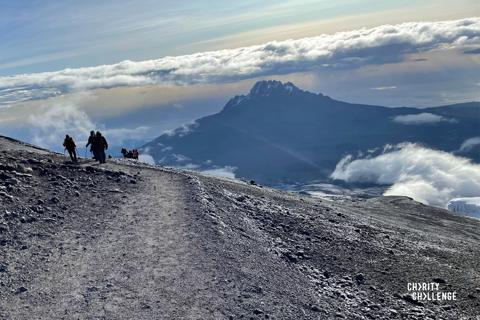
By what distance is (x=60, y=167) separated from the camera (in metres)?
41.0

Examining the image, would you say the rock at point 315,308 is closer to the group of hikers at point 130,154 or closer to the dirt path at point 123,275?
the dirt path at point 123,275

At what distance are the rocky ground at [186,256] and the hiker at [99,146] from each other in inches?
97.0

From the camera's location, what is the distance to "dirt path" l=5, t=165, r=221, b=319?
2208 cm

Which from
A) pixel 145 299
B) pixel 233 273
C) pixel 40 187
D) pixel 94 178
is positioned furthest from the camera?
pixel 94 178

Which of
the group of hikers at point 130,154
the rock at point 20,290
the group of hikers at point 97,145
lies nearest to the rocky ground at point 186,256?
the rock at point 20,290

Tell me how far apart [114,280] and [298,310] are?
32.1ft

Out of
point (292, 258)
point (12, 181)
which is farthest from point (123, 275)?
point (12, 181)

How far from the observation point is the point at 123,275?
24922mm

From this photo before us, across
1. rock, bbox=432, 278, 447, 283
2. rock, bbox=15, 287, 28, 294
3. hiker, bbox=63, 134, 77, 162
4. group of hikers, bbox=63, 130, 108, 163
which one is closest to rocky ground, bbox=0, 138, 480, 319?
rock, bbox=15, 287, 28, 294

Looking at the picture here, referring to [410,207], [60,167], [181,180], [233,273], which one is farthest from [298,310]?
[410,207]

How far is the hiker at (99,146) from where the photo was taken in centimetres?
4688

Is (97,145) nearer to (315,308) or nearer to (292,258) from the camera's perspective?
(292,258)

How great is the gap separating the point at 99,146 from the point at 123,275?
2444cm

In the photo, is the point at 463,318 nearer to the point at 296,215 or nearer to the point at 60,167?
the point at 296,215
